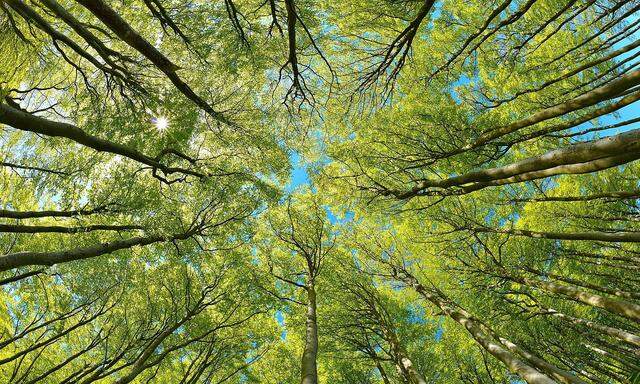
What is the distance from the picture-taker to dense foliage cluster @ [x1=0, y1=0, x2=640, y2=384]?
444 centimetres

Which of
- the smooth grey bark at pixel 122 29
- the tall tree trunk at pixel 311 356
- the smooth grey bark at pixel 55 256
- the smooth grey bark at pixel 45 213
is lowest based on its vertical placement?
the tall tree trunk at pixel 311 356

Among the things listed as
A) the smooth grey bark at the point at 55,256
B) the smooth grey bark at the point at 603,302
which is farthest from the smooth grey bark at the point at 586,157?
the smooth grey bark at the point at 55,256

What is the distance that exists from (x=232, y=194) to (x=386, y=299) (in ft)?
17.8

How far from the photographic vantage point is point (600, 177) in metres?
7.59

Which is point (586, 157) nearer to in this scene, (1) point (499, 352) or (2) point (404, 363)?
(1) point (499, 352)

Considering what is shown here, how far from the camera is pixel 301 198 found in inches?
394

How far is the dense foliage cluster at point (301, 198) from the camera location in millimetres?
4438

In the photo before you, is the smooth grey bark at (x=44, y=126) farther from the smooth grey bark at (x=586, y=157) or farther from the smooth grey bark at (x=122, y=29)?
the smooth grey bark at (x=586, y=157)

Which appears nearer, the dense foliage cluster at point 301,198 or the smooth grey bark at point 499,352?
the smooth grey bark at point 499,352

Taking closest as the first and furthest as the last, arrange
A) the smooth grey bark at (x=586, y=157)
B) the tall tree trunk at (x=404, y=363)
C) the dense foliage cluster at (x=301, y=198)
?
the smooth grey bark at (x=586, y=157), the dense foliage cluster at (x=301, y=198), the tall tree trunk at (x=404, y=363)

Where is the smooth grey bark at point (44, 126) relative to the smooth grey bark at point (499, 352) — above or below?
above

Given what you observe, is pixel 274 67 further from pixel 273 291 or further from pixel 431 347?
pixel 431 347

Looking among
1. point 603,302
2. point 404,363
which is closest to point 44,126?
point 603,302

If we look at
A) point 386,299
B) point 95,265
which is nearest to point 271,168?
point 95,265
